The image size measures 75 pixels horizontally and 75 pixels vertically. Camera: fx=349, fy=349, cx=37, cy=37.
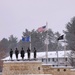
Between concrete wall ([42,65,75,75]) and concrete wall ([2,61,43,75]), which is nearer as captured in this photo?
concrete wall ([2,61,43,75])

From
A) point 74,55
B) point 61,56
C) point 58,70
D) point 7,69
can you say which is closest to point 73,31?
point 61,56

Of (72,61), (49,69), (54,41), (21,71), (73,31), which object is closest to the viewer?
(21,71)

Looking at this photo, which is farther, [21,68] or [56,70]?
[56,70]

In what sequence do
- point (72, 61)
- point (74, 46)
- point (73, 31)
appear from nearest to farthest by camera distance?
point (72, 61) → point (74, 46) → point (73, 31)

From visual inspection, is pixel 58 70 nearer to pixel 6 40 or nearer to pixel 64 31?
pixel 64 31

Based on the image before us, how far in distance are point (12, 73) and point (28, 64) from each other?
1551 mm

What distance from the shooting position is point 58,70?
115ft

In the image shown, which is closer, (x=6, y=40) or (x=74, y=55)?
(x=74, y=55)

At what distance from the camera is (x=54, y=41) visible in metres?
111

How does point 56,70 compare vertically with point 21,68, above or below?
Result: below

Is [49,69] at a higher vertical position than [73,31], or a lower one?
lower

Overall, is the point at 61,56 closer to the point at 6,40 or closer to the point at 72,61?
the point at 72,61

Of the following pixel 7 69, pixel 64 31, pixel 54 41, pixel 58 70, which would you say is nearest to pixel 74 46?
pixel 64 31

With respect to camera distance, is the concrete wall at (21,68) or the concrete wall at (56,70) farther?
the concrete wall at (56,70)
